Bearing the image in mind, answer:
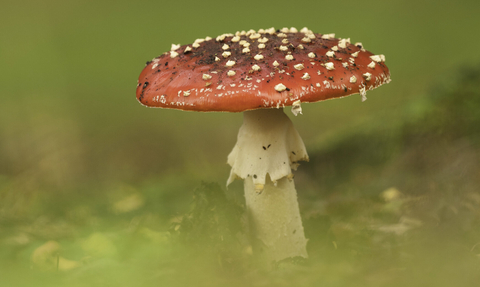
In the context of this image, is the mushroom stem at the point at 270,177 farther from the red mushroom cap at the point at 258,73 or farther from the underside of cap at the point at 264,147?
the red mushroom cap at the point at 258,73

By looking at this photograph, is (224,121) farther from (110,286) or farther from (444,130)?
(110,286)

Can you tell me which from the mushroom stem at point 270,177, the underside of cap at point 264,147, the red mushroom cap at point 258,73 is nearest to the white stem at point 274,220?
the mushroom stem at point 270,177

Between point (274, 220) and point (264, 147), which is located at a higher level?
point (264, 147)

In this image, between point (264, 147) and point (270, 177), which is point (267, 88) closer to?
point (264, 147)

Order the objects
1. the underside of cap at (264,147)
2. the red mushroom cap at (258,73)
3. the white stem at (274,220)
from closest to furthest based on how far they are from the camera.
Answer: the red mushroom cap at (258,73) < the underside of cap at (264,147) < the white stem at (274,220)

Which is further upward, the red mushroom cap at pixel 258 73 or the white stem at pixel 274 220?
the red mushroom cap at pixel 258 73

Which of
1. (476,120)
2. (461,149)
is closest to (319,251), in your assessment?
(461,149)

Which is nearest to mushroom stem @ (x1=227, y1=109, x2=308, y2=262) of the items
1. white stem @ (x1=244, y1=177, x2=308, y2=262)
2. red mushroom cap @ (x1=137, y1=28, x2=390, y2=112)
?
white stem @ (x1=244, y1=177, x2=308, y2=262)

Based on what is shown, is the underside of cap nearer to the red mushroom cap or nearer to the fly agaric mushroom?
the fly agaric mushroom

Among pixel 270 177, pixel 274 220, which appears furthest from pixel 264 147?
pixel 274 220
